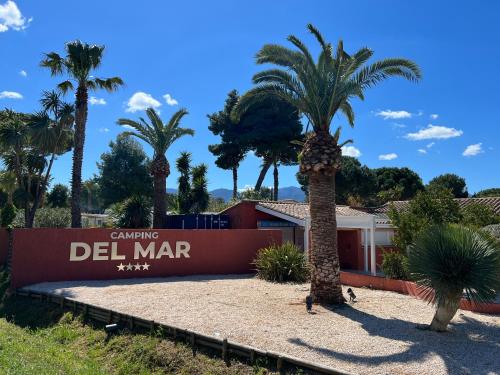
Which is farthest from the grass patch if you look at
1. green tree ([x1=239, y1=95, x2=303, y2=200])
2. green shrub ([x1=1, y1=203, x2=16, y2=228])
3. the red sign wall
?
green tree ([x1=239, y1=95, x2=303, y2=200])

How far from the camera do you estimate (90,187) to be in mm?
62281

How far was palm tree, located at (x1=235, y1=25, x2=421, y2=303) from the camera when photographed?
11891 millimetres

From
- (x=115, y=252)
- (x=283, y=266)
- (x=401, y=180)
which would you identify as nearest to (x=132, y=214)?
(x=115, y=252)

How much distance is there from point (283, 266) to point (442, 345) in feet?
29.3

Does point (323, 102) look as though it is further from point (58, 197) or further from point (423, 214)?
point (58, 197)

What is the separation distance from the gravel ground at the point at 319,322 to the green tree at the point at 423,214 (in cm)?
222

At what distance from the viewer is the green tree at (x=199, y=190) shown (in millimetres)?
30328

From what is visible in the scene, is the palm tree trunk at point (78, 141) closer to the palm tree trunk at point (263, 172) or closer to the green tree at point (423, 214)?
the green tree at point (423, 214)

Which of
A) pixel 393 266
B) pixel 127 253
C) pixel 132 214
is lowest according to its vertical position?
pixel 393 266

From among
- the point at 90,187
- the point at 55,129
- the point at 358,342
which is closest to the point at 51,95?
the point at 55,129

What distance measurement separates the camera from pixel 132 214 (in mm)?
23656

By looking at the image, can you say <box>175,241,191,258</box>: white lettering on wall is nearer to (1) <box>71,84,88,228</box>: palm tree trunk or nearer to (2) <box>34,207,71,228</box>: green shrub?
(1) <box>71,84,88,228</box>: palm tree trunk

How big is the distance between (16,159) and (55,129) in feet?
13.1

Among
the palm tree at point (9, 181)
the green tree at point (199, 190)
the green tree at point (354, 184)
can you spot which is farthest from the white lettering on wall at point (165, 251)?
the green tree at point (354, 184)
